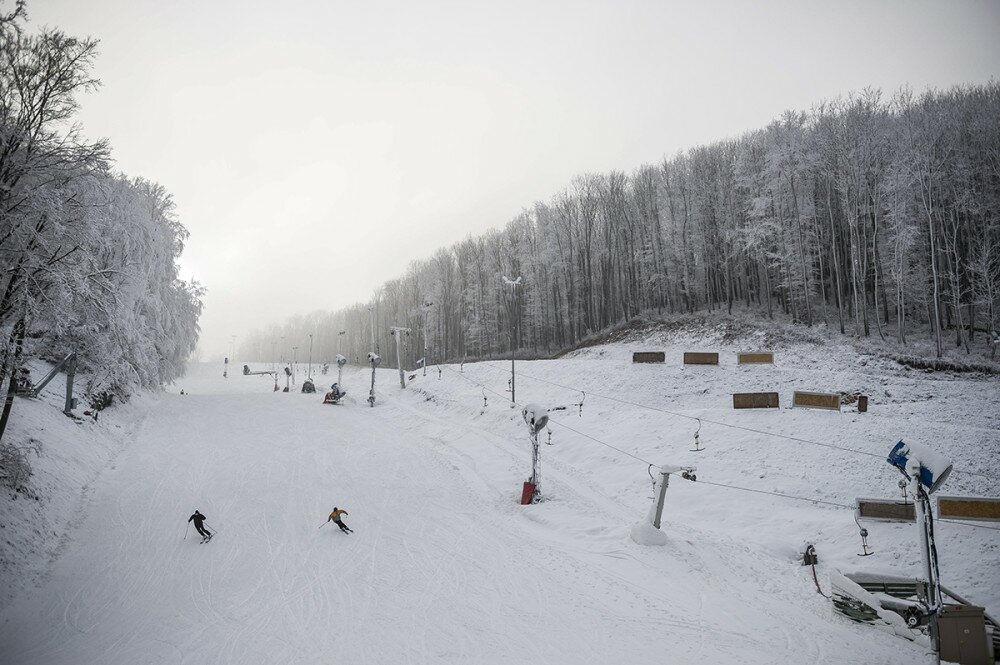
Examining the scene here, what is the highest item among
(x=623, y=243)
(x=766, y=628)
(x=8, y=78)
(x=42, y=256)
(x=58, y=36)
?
(x=623, y=243)

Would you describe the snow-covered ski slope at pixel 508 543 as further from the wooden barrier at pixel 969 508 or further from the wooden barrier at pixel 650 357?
the wooden barrier at pixel 650 357

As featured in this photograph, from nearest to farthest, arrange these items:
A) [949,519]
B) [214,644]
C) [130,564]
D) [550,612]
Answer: [214,644], [550,612], [130,564], [949,519]

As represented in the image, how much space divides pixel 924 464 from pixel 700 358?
804 inches

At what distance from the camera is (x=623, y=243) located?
5306 centimetres

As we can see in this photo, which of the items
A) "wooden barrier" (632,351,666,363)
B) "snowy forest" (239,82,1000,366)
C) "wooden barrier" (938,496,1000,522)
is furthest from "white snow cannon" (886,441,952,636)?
"snowy forest" (239,82,1000,366)

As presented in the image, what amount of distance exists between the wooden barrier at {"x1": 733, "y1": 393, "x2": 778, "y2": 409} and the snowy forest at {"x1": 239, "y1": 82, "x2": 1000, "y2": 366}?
582 inches

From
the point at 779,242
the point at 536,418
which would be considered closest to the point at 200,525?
the point at 536,418

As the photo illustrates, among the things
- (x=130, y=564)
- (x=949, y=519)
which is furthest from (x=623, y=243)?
(x=130, y=564)

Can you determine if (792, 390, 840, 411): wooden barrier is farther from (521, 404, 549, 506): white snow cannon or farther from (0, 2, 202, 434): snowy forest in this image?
(0, 2, 202, 434): snowy forest

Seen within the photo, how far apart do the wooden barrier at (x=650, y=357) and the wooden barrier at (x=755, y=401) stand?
876 cm

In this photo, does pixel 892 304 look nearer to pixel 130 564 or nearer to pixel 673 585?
pixel 673 585

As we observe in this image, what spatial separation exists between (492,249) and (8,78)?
5654cm

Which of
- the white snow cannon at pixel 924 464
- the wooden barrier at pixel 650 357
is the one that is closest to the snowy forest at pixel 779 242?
the wooden barrier at pixel 650 357

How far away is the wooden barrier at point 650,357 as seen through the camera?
28.4 m
